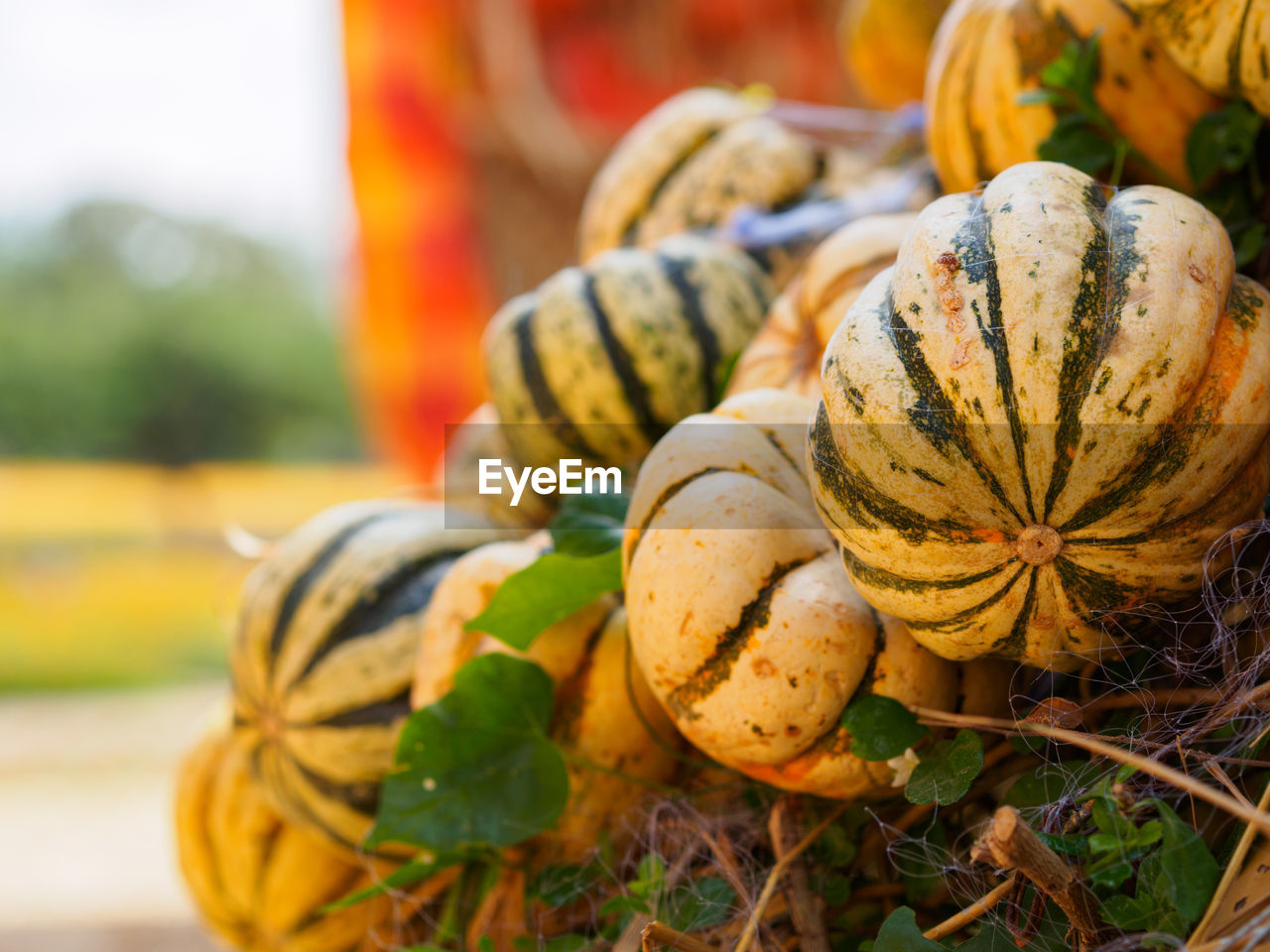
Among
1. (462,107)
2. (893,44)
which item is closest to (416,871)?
(893,44)

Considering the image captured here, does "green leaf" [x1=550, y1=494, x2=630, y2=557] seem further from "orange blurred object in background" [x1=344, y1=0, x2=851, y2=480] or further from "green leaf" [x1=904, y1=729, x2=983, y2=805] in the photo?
"orange blurred object in background" [x1=344, y1=0, x2=851, y2=480]

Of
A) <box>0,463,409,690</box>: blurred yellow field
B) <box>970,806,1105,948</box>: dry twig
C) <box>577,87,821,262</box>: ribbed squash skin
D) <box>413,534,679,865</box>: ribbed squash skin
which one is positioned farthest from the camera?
<box>0,463,409,690</box>: blurred yellow field

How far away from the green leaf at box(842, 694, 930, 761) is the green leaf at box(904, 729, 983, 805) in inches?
0.6

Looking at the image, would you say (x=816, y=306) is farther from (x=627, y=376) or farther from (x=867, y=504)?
(x=867, y=504)

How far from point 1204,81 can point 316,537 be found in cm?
85

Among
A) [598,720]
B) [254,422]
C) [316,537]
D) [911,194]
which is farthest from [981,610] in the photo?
[254,422]

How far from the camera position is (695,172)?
4.01ft

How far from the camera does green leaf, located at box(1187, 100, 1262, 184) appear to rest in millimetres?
698

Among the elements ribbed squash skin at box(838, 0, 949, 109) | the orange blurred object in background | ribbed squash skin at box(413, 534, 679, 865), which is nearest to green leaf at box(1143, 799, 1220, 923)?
ribbed squash skin at box(413, 534, 679, 865)

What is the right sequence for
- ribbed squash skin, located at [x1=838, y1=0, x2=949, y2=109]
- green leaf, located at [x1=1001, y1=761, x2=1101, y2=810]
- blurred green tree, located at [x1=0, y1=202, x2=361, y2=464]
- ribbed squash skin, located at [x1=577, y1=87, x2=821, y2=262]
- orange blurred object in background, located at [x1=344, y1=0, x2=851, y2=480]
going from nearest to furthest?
green leaf, located at [x1=1001, y1=761, x2=1101, y2=810]
ribbed squash skin, located at [x1=577, y1=87, x2=821, y2=262]
ribbed squash skin, located at [x1=838, y1=0, x2=949, y2=109]
orange blurred object in background, located at [x1=344, y1=0, x2=851, y2=480]
blurred green tree, located at [x1=0, y1=202, x2=361, y2=464]

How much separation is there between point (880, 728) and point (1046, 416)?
203 millimetres

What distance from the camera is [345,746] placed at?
90cm

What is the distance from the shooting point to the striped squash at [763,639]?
594mm

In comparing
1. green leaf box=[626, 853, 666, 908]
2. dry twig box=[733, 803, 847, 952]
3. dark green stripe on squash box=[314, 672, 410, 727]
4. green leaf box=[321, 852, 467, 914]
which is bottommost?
green leaf box=[321, 852, 467, 914]
